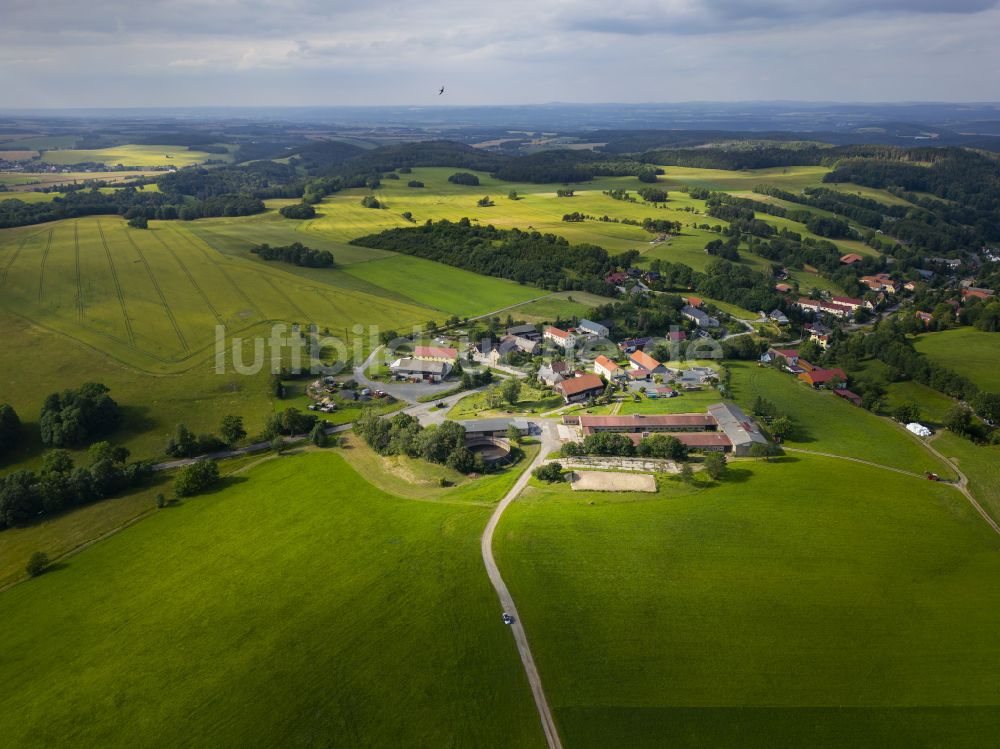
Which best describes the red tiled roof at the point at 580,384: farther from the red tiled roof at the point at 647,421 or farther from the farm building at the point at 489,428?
the farm building at the point at 489,428

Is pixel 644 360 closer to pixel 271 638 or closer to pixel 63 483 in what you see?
pixel 271 638

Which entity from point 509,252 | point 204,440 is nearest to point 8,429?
point 204,440

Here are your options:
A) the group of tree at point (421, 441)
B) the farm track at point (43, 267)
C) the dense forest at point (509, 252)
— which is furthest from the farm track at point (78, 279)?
the group of tree at point (421, 441)

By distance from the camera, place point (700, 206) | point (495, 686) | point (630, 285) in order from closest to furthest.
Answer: point (495, 686) < point (630, 285) < point (700, 206)

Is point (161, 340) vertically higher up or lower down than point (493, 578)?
higher up

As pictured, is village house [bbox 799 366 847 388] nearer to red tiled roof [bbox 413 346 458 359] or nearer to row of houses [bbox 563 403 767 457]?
row of houses [bbox 563 403 767 457]

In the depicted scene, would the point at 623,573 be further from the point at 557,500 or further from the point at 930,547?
the point at 930,547

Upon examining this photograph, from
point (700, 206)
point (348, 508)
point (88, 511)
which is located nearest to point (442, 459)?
point (348, 508)
